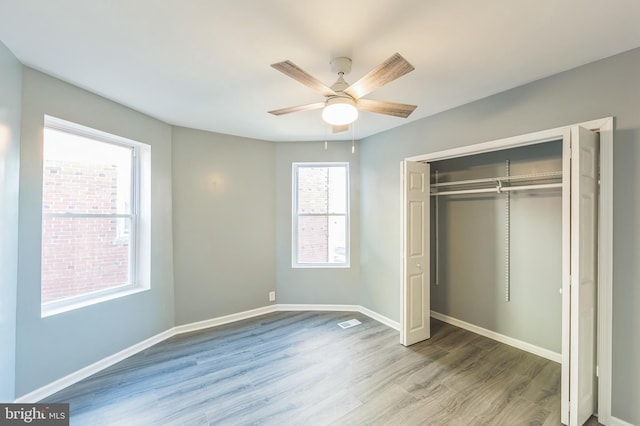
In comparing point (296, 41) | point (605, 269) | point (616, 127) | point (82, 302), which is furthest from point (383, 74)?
point (82, 302)

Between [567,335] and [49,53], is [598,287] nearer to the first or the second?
[567,335]

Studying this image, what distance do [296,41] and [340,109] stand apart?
507mm

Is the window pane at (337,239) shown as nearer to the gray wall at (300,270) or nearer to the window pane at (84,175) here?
the gray wall at (300,270)

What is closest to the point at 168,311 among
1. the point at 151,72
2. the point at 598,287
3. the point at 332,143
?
the point at 151,72

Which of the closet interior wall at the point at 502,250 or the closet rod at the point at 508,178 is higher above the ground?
the closet rod at the point at 508,178

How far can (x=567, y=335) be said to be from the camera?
1.86 m

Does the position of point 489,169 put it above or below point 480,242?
above

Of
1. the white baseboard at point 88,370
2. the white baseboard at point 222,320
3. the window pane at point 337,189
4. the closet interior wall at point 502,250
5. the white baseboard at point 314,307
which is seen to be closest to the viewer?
the white baseboard at point 88,370

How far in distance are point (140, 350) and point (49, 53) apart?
288 cm

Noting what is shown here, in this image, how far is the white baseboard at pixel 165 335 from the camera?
222 cm

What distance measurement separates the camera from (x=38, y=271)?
218 cm

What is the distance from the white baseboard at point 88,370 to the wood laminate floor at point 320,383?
0.06 metres

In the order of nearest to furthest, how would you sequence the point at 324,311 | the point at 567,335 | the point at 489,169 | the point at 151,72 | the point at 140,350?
the point at 567,335 < the point at 151,72 < the point at 140,350 < the point at 489,169 < the point at 324,311
